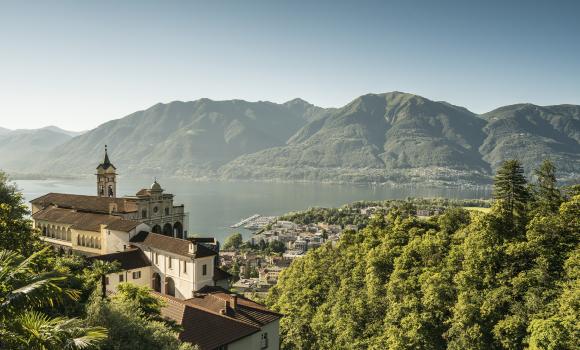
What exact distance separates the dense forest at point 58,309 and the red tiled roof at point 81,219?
14.7 metres

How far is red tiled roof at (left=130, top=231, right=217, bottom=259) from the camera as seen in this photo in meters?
34.6

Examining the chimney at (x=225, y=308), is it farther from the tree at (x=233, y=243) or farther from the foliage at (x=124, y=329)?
the tree at (x=233, y=243)

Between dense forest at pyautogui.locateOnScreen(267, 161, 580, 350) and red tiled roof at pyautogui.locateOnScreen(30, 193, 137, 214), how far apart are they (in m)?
20.0

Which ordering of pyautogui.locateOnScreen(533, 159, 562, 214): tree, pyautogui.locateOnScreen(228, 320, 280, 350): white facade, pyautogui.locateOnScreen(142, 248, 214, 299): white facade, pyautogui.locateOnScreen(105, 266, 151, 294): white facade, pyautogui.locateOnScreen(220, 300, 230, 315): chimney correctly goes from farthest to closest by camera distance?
pyautogui.locateOnScreen(142, 248, 214, 299): white facade → pyautogui.locateOnScreen(105, 266, 151, 294): white facade → pyautogui.locateOnScreen(533, 159, 562, 214): tree → pyautogui.locateOnScreen(220, 300, 230, 315): chimney → pyautogui.locateOnScreen(228, 320, 280, 350): white facade

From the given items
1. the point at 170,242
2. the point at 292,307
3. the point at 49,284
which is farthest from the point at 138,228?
the point at 49,284

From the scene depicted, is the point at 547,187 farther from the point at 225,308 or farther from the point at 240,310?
the point at 225,308

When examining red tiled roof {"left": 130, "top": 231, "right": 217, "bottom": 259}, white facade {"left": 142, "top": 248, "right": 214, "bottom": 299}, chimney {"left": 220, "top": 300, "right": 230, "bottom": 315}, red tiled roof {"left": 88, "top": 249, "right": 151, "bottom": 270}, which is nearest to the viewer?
chimney {"left": 220, "top": 300, "right": 230, "bottom": 315}

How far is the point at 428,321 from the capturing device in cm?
2545

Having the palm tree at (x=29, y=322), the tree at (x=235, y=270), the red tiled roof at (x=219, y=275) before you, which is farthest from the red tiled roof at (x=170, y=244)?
the tree at (x=235, y=270)

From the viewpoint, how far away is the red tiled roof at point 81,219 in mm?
40750

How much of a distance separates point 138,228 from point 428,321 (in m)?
27.2

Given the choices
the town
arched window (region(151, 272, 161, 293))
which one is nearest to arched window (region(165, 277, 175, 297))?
arched window (region(151, 272, 161, 293))

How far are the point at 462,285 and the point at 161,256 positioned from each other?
2406cm

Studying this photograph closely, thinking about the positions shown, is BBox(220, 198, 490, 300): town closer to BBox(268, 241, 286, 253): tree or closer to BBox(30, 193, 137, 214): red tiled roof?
BBox(268, 241, 286, 253): tree
